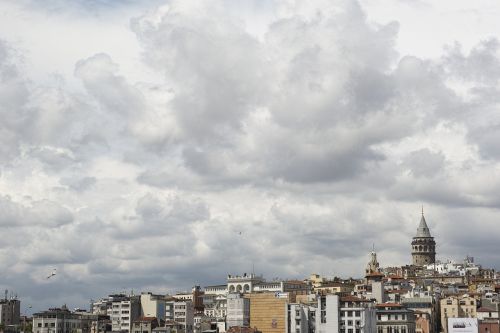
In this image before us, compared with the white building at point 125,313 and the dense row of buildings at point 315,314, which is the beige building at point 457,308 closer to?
the dense row of buildings at point 315,314

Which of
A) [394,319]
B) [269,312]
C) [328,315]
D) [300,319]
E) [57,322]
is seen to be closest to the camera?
[328,315]

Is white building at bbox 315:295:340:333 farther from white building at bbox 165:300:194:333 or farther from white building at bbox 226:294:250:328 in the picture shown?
white building at bbox 165:300:194:333

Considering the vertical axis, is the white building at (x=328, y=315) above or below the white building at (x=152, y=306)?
below

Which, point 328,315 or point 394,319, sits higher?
point 328,315

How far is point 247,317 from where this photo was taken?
534 feet

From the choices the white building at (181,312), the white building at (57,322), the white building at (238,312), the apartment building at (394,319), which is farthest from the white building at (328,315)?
the white building at (57,322)

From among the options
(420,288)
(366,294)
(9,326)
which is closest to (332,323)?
(366,294)

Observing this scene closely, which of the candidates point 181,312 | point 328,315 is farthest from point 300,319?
point 181,312

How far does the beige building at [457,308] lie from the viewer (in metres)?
164

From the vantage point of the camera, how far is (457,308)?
543ft

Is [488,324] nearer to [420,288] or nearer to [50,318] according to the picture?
[420,288]

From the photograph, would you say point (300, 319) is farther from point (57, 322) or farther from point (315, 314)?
point (57, 322)

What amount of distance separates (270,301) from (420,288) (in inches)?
1806

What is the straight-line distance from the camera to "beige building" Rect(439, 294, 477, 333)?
539ft
